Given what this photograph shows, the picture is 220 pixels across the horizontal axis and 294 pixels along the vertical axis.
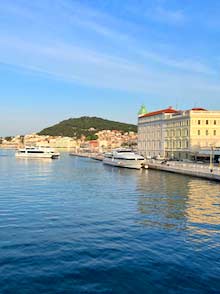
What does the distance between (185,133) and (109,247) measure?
9661 cm

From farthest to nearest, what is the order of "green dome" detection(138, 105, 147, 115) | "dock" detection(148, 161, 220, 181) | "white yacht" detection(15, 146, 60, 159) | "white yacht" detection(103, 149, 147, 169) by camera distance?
1. "green dome" detection(138, 105, 147, 115)
2. "white yacht" detection(15, 146, 60, 159)
3. "white yacht" detection(103, 149, 147, 169)
4. "dock" detection(148, 161, 220, 181)

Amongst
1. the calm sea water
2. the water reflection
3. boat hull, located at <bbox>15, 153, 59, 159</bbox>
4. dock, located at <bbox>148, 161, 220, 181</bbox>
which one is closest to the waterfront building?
dock, located at <bbox>148, 161, 220, 181</bbox>

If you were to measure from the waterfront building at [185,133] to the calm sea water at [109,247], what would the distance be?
225 feet

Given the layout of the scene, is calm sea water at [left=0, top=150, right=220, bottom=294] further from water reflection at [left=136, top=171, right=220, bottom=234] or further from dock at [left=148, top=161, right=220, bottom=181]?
dock at [left=148, top=161, right=220, bottom=181]

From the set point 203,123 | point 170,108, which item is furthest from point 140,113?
point 203,123

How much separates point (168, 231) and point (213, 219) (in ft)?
18.6

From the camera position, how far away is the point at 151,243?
21688 millimetres

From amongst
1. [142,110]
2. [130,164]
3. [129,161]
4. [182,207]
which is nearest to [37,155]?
[142,110]

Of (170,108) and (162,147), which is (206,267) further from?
(170,108)

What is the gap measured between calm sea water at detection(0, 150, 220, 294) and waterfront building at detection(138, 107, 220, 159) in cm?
6868

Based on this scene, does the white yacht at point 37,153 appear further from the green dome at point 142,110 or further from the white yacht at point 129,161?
the white yacht at point 129,161

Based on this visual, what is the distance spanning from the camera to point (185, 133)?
114500mm

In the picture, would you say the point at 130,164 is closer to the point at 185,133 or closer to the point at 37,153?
the point at 185,133

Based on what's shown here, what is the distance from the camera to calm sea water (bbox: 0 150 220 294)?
15.9 m
